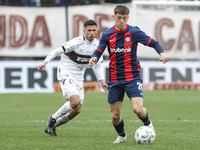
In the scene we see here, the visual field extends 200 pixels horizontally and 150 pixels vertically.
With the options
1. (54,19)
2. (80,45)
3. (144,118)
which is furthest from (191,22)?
(144,118)

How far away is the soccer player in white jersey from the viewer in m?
7.21

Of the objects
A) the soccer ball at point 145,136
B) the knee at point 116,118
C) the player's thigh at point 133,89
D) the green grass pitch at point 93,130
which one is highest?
the player's thigh at point 133,89

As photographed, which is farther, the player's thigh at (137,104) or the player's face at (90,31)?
the player's face at (90,31)

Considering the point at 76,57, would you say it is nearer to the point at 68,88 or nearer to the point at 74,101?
the point at 68,88

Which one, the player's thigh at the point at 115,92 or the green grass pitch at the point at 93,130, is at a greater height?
the player's thigh at the point at 115,92

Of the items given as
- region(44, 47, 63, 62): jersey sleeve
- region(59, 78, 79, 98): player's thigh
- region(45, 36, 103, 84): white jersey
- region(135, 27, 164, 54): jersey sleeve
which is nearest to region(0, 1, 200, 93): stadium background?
region(45, 36, 103, 84): white jersey

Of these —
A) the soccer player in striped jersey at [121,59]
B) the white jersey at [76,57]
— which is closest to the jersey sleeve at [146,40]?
the soccer player in striped jersey at [121,59]

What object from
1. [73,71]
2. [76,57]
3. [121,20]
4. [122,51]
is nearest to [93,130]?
[73,71]

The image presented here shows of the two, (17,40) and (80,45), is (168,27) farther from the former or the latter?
(80,45)

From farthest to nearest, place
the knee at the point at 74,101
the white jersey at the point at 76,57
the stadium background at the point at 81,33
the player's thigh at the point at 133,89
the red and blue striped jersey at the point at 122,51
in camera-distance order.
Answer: the stadium background at the point at 81,33
the white jersey at the point at 76,57
the knee at the point at 74,101
the red and blue striped jersey at the point at 122,51
the player's thigh at the point at 133,89

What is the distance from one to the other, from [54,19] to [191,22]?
687 cm

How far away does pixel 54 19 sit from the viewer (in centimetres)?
2023

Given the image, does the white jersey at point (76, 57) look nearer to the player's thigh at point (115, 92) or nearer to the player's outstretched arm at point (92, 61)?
the player's thigh at point (115, 92)

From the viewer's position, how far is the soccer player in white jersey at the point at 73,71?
721 centimetres
